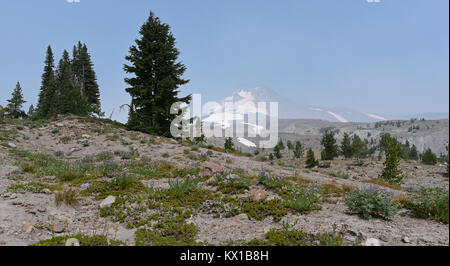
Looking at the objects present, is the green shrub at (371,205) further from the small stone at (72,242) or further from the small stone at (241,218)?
the small stone at (72,242)

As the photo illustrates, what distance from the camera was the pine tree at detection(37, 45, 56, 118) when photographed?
46675 mm

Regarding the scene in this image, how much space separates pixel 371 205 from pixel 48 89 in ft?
195

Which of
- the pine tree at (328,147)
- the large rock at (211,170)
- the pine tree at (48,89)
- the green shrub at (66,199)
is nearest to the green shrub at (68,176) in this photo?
the green shrub at (66,199)

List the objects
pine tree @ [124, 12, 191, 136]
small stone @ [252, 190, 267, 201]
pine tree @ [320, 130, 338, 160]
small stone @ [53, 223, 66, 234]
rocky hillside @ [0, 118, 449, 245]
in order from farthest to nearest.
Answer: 1. pine tree @ [320, 130, 338, 160]
2. pine tree @ [124, 12, 191, 136]
3. small stone @ [252, 190, 267, 201]
4. small stone @ [53, 223, 66, 234]
5. rocky hillside @ [0, 118, 449, 245]

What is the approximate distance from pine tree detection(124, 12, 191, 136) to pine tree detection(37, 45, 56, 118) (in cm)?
3121

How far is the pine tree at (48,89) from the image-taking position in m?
46.7

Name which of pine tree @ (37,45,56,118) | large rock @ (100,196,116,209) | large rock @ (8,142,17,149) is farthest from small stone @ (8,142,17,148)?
pine tree @ (37,45,56,118)

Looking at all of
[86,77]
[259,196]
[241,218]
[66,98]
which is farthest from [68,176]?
[86,77]

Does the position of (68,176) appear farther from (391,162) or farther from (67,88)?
(67,88)

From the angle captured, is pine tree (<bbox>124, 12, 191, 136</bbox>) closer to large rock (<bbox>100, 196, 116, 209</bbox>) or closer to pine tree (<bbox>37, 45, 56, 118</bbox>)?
large rock (<bbox>100, 196, 116, 209</bbox>)

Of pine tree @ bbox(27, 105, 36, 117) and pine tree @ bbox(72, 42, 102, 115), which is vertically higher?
pine tree @ bbox(72, 42, 102, 115)

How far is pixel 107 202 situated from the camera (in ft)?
18.8
